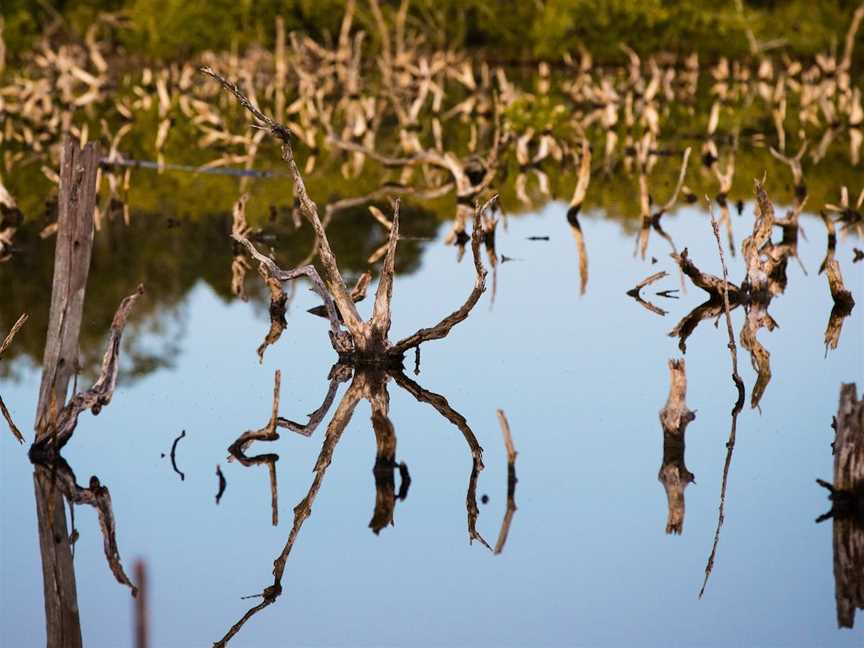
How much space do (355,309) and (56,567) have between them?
10.2ft

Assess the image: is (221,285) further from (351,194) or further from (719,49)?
(719,49)

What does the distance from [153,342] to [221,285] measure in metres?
2.47

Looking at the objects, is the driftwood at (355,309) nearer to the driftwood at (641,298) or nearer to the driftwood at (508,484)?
the driftwood at (508,484)

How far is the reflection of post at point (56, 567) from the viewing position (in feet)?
20.4

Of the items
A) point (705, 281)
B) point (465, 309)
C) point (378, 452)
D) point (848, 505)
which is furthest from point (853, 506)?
point (705, 281)

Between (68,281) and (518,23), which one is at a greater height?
(518,23)

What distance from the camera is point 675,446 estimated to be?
8.52 m

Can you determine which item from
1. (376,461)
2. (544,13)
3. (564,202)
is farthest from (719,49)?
(376,461)

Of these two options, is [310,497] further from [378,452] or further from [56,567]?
[56,567]

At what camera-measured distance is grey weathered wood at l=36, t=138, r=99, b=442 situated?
25.6 ft

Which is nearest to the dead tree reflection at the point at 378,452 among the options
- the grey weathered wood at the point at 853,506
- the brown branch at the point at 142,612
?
the grey weathered wood at the point at 853,506

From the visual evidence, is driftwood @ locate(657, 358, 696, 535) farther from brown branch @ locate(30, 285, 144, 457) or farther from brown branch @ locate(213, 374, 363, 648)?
brown branch @ locate(30, 285, 144, 457)

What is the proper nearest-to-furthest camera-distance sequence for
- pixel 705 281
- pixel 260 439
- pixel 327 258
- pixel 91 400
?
1. pixel 91 400
2. pixel 260 439
3. pixel 327 258
4. pixel 705 281

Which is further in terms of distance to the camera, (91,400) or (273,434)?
(273,434)
